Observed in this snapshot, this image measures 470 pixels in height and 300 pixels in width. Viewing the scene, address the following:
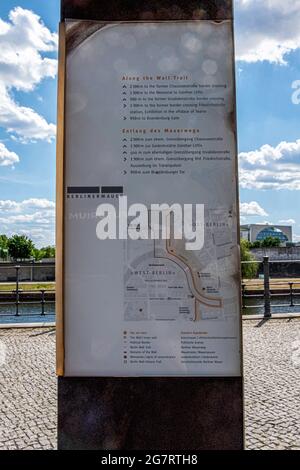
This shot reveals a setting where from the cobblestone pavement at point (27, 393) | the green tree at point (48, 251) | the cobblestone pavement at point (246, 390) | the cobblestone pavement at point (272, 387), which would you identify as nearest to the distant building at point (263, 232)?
the green tree at point (48, 251)

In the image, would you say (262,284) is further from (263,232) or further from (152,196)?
(263,232)

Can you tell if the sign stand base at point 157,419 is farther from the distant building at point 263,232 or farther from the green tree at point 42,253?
the distant building at point 263,232

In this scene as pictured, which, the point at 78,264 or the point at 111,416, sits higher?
the point at 78,264

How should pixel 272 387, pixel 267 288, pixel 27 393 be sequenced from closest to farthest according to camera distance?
pixel 27 393 < pixel 272 387 < pixel 267 288

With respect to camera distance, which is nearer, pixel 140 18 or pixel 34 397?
pixel 140 18

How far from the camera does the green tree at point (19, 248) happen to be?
3511 inches

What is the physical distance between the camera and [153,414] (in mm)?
2799

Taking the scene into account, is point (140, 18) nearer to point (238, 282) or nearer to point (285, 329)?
point (238, 282)

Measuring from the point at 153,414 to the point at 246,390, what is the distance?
2.82 m

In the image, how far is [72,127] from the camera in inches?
115

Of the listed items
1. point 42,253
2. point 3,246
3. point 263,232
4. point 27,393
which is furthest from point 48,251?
point 27,393

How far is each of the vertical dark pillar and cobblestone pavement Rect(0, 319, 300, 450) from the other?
1.12 metres

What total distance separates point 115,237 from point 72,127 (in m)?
0.78
